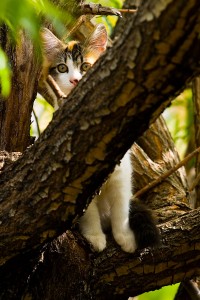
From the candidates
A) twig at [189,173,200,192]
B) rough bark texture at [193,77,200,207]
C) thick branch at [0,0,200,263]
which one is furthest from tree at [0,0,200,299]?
rough bark texture at [193,77,200,207]

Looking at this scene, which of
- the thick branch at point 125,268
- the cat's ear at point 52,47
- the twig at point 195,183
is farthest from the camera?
→ the twig at point 195,183

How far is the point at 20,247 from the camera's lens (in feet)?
5.61

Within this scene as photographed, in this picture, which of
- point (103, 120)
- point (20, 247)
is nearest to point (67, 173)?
point (103, 120)

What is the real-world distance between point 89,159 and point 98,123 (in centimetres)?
13

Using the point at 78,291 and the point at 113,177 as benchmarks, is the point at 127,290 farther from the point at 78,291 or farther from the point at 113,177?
the point at 113,177

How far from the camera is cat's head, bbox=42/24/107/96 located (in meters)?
2.72

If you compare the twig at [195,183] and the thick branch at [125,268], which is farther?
the twig at [195,183]

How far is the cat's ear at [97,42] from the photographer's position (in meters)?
2.75

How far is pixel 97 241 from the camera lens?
6.75 feet

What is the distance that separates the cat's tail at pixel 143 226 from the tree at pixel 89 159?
0.13 feet

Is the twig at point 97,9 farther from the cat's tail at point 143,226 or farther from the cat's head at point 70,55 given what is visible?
the cat's tail at point 143,226

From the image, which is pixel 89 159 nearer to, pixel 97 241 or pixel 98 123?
pixel 98 123

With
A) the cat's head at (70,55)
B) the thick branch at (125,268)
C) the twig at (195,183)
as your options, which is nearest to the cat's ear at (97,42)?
the cat's head at (70,55)

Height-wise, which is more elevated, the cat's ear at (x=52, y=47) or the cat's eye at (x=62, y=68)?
the cat's ear at (x=52, y=47)
